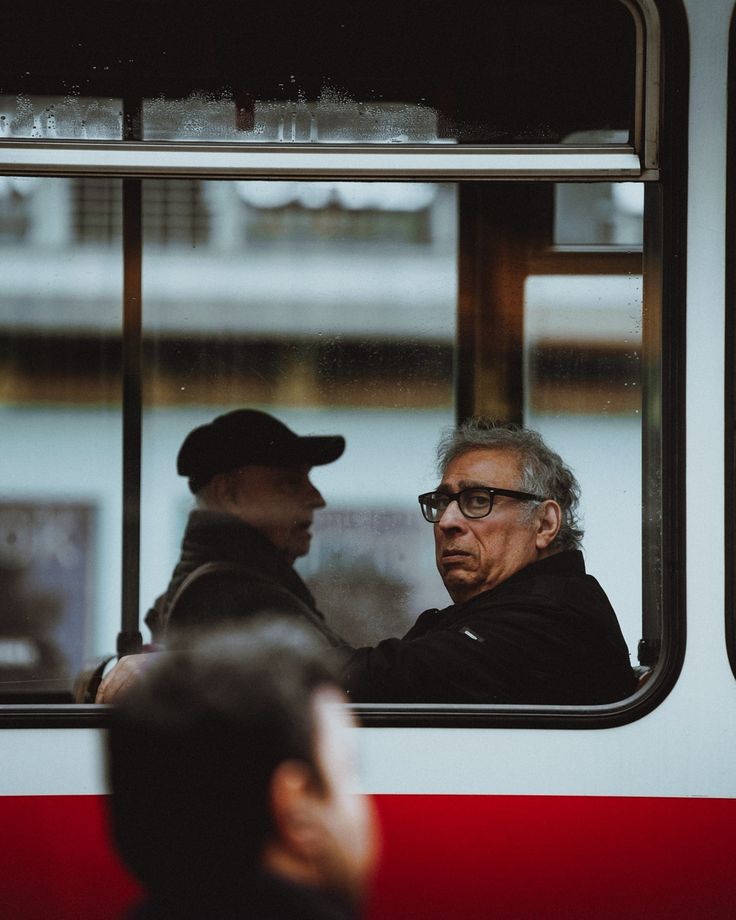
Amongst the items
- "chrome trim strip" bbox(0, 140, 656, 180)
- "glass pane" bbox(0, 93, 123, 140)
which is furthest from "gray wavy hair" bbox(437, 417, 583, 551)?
"glass pane" bbox(0, 93, 123, 140)

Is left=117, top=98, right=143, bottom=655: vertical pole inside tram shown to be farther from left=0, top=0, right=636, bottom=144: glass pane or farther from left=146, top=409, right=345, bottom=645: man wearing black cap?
left=0, top=0, right=636, bottom=144: glass pane

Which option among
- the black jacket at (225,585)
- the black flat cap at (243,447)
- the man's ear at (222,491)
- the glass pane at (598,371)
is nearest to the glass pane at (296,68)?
the glass pane at (598,371)

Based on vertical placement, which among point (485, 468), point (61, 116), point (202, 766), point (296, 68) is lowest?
point (202, 766)

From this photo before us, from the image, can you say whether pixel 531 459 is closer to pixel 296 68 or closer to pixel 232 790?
pixel 296 68

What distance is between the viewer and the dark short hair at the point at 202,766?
123 centimetres

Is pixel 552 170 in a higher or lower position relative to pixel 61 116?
lower

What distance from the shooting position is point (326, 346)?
9.07 feet

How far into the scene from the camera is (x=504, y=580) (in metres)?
2.79

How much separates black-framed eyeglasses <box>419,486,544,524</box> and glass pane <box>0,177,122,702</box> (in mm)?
700

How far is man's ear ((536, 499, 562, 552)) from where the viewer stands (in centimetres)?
275

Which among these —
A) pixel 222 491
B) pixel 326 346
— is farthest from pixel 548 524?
pixel 222 491

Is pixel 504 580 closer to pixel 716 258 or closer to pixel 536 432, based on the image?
pixel 536 432

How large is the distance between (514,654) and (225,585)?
0.65m

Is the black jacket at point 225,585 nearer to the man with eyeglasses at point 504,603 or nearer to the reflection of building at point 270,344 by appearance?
the reflection of building at point 270,344
